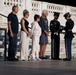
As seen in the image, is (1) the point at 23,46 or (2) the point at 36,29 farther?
(2) the point at 36,29

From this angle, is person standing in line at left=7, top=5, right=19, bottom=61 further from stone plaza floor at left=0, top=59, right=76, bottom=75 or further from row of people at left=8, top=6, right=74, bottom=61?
stone plaza floor at left=0, top=59, right=76, bottom=75

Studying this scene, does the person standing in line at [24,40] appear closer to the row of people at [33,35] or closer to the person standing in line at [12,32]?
the row of people at [33,35]

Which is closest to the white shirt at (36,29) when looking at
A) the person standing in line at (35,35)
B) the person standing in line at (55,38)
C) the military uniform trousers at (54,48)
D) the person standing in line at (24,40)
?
the person standing in line at (35,35)

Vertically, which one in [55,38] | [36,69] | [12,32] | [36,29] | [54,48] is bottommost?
[36,69]

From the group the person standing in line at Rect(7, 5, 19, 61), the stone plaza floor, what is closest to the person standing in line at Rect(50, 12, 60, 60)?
the person standing in line at Rect(7, 5, 19, 61)

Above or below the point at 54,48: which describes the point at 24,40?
above

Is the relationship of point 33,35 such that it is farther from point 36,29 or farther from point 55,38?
point 55,38

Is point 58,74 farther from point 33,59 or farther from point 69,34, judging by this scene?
point 69,34

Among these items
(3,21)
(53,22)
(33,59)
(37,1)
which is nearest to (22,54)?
(33,59)

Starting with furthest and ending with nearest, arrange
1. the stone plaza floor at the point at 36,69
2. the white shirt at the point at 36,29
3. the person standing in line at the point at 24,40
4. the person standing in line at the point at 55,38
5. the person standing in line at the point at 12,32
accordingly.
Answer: the person standing in line at the point at 55,38 → the white shirt at the point at 36,29 → the person standing in line at the point at 24,40 → the person standing in line at the point at 12,32 → the stone plaza floor at the point at 36,69

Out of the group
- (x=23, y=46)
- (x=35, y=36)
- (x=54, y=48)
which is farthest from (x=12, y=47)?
(x=54, y=48)

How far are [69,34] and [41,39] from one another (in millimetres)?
1180

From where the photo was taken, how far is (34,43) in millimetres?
15031

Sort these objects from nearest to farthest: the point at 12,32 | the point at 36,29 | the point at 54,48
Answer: the point at 12,32 < the point at 36,29 < the point at 54,48
